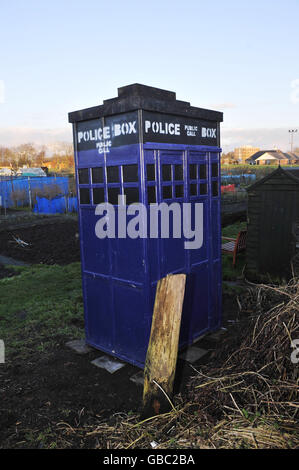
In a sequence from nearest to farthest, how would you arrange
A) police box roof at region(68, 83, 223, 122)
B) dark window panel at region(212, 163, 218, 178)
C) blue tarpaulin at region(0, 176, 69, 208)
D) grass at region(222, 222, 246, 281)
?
1. police box roof at region(68, 83, 223, 122)
2. dark window panel at region(212, 163, 218, 178)
3. grass at region(222, 222, 246, 281)
4. blue tarpaulin at region(0, 176, 69, 208)

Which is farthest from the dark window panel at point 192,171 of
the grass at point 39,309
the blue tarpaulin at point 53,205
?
the blue tarpaulin at point 53,205

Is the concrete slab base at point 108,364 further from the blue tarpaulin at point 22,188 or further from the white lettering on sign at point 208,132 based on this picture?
the blue tarpaulin at point 22,188

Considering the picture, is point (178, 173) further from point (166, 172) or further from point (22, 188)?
point (22, 188)

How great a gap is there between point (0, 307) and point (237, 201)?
2280cm

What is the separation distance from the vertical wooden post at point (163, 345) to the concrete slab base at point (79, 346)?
208cm

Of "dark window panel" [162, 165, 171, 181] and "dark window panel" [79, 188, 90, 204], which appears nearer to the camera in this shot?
"dark window panel" [162, 165, 171, 181]

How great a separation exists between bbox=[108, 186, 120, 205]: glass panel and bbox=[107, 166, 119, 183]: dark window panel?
0.40ft

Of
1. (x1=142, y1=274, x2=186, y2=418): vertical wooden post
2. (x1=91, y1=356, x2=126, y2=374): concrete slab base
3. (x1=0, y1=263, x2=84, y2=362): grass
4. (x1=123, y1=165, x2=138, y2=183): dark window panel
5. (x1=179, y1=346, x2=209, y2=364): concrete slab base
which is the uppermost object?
(x1=123, y1=165, x2=138, y2=183): dark window panel

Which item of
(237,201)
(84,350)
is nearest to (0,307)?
(84,350)

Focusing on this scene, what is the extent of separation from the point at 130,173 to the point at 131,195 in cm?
29

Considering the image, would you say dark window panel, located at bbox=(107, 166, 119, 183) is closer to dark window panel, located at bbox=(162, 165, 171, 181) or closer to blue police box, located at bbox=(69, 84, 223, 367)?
blue police box, located at bbox=(69, 84, 223, 367)

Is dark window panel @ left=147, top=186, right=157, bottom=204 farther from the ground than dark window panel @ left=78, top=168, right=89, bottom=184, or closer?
closer

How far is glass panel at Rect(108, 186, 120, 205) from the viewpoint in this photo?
4.92 m

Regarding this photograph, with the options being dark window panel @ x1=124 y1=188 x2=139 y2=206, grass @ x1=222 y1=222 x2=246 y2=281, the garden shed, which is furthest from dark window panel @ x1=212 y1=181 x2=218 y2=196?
grass @ x1=222 y1=222 x2=246 y2=281
